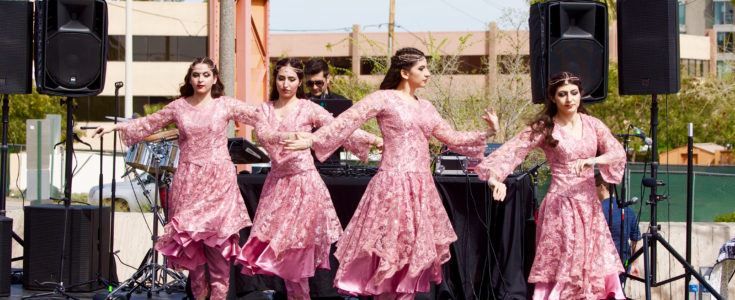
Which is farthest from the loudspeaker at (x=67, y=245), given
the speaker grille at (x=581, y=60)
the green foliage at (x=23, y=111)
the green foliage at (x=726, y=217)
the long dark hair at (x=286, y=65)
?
the green foliage at (x=23, y=111)

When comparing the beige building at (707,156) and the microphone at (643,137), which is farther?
the beige building at (707,156)

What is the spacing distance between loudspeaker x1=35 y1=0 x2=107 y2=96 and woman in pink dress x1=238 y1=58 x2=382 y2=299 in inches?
62.2

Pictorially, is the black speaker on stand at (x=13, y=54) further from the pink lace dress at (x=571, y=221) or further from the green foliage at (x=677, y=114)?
the green foliage at (x=677, y=114)

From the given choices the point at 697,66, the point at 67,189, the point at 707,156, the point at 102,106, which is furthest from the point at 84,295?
the point at 697,66

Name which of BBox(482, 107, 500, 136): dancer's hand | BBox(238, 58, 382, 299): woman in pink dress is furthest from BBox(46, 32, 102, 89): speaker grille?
BBox(482, 107, 500, 136): dancer's hand

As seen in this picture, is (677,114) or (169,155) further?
(677,114)

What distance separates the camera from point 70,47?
24.9 ft

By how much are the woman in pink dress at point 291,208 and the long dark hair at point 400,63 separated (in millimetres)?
460

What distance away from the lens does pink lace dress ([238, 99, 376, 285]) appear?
21.5 feet

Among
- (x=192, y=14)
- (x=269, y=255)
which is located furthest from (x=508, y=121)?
(x=192, y=14)

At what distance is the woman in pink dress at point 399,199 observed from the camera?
6.10m

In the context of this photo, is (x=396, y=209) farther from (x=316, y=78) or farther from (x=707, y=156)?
(x=707, y=156)

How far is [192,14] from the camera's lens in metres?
36.8

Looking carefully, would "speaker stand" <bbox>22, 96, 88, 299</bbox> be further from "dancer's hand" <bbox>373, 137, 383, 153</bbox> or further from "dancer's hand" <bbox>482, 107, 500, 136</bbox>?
"dancer's hand" <bbox>482, 107, 500, 136</bbox>
